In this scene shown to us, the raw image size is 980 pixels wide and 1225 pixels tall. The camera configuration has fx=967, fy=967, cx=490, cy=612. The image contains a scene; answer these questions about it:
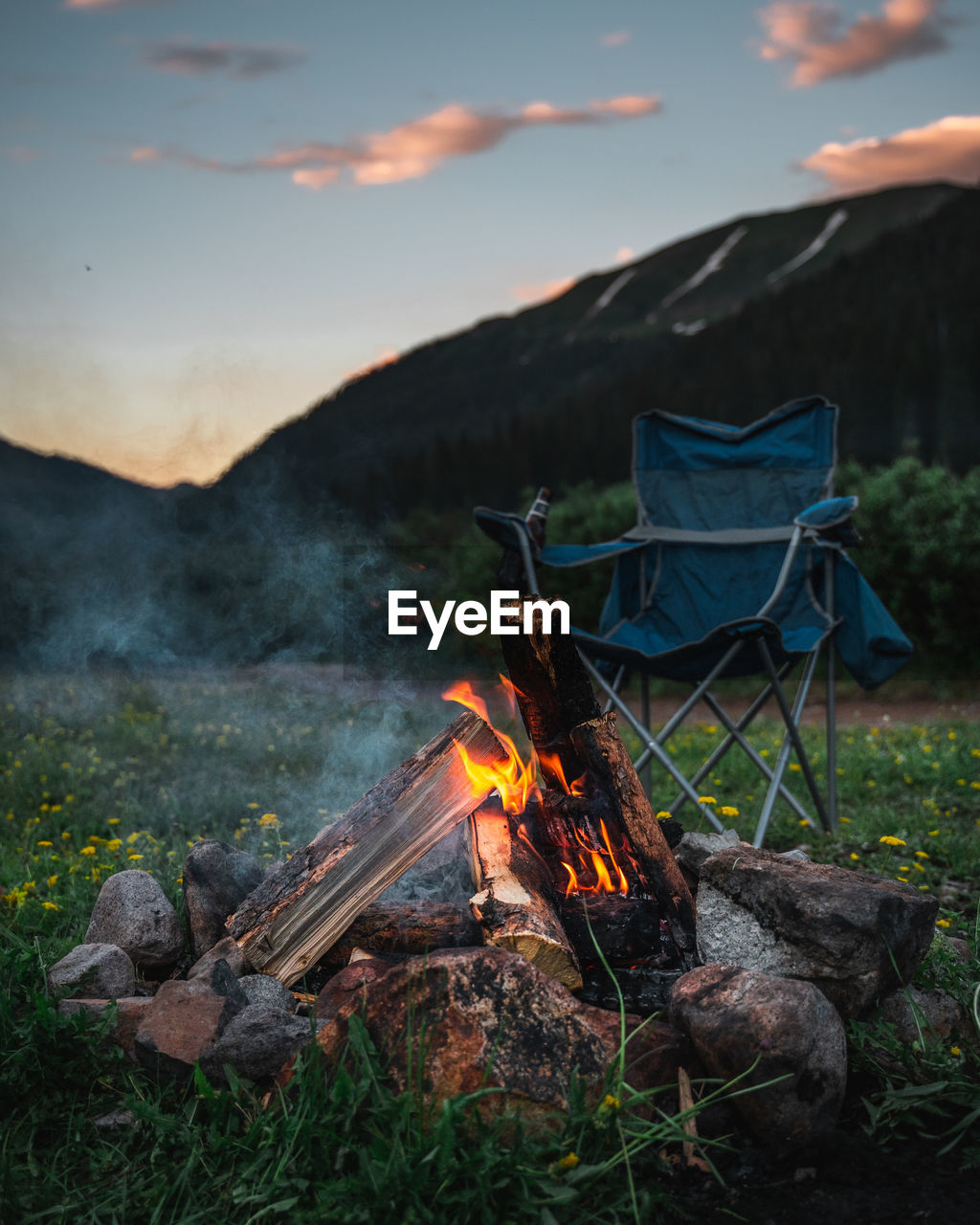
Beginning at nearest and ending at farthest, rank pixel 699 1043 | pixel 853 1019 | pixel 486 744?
1. pixel 699 1043
2. pixel 853 1019
3. pixel 486 744

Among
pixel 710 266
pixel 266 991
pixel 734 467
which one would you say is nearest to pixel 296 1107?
pixel 266 991

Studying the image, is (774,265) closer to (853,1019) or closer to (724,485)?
(724,485)

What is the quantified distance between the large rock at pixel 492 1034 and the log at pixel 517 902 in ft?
0.53

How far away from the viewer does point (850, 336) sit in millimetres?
11812

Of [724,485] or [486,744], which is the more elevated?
[724,485]

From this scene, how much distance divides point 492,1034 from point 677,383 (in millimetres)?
11869

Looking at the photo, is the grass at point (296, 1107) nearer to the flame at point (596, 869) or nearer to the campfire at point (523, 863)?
the campfire at point (523, 863)

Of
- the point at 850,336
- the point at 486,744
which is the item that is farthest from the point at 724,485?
the point at 850,336

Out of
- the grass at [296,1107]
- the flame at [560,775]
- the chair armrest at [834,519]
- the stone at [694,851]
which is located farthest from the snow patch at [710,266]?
the flame at [560,775]

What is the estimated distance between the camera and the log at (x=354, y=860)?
189 cm

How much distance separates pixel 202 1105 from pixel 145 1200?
0.19 metres

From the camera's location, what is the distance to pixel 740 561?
3.97 meters

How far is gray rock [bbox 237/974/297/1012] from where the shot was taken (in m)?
1.77

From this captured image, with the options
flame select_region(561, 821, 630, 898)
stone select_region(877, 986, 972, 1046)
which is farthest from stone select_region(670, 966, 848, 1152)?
flame select_region(561, 821, 630, 898)
